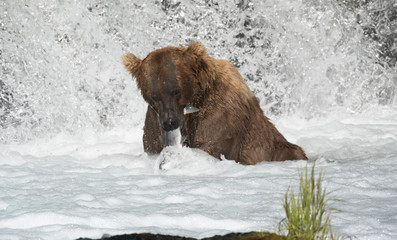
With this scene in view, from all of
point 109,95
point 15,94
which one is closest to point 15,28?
point 15,94

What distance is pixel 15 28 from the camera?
10.3 metres

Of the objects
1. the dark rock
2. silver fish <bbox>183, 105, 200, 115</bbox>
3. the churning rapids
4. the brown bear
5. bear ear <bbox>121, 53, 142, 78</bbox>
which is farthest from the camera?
the churning rapids

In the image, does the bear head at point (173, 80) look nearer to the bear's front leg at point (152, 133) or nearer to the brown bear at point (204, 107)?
the brown bear at point (204, 107)

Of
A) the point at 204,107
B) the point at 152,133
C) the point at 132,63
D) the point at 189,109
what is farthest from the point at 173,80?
the point at 152,133

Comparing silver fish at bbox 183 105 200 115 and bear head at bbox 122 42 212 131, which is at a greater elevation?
bear head at bbox 122 42 212 131

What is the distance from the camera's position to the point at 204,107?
18.9ft

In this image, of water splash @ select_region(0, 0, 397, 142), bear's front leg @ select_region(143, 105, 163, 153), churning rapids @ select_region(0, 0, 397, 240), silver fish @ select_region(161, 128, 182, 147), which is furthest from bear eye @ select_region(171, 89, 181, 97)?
water splash @ select_region(0, 0, 397, 142)

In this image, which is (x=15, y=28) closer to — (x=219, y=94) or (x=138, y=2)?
(x=138, y=2)

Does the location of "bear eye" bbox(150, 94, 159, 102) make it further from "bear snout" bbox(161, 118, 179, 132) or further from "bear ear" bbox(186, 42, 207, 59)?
"bear ear" bbox(186, 42, 207, 59)

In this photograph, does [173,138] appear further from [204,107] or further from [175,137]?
[204,107]

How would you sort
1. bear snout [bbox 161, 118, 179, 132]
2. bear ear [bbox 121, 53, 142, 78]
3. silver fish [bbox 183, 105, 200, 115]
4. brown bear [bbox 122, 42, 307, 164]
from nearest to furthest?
bear snout [bbox 161, 118, 179, 132]
brown bear [bbox 122, 42, 307, 164]
silver fish [bbox 183, 105, 200, 115]
bear ear [bbox 121, 53, 142, 78]

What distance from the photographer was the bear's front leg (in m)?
5.88

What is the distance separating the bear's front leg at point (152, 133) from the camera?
588 centimetres

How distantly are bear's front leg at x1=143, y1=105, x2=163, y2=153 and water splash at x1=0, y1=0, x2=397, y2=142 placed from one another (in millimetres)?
3517
